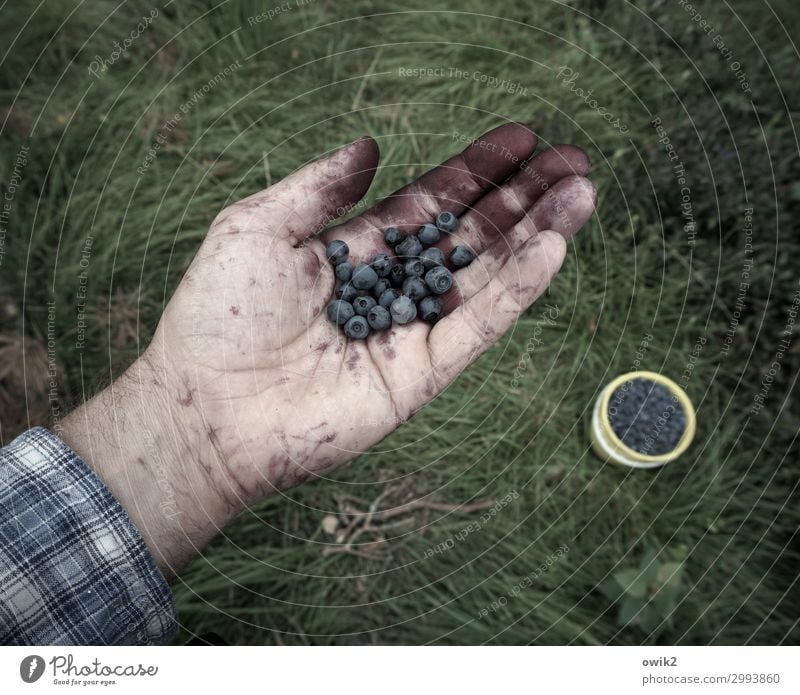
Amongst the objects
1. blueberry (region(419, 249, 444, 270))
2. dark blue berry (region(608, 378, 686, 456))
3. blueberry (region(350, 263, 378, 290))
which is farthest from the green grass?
blueberry (region(350, 263, 378, 290))

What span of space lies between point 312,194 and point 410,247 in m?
0.55

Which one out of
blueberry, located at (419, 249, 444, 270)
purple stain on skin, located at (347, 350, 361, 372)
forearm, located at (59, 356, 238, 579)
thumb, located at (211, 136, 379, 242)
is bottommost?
forearm, located at (59, 356, 238, 579)

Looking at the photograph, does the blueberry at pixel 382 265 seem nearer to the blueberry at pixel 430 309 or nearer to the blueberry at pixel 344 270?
the blueberry at pixel 344 270

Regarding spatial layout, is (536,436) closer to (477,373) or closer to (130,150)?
(477,373)

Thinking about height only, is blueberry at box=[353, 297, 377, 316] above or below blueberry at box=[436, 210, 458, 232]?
below

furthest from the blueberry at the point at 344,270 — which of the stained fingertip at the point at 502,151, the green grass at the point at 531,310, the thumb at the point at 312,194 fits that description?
the green grass at the point at 531,310

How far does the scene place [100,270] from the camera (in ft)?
14.4

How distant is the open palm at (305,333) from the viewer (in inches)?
122

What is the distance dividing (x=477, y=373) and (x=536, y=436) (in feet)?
1.72

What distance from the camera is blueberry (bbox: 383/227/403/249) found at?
349cm

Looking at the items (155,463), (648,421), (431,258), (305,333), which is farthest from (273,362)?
(648,421)

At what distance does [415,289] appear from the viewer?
3330 mm

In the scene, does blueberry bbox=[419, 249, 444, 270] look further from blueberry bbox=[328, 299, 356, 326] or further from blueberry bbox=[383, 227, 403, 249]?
blueberry bbox=[328, 299, 356, 326]

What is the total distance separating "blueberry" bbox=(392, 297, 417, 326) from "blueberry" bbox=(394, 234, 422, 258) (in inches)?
11.7
